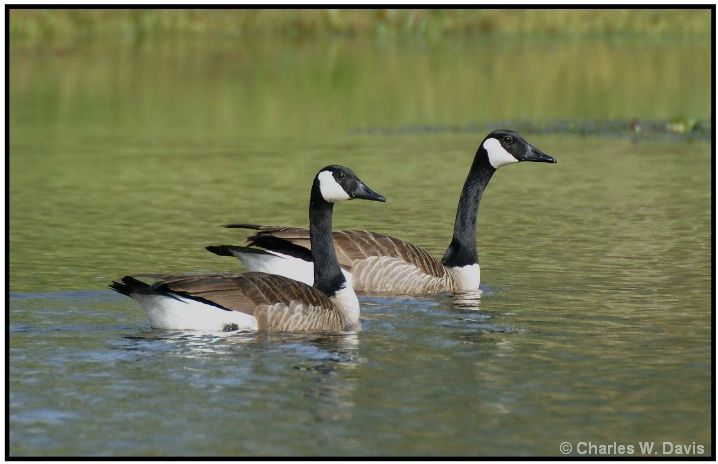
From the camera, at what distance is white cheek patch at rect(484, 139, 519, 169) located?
14.7 m

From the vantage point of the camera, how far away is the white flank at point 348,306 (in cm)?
1203

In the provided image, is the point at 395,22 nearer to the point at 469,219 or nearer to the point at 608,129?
the point at 608,129

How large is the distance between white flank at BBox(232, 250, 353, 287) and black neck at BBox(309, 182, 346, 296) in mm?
1314

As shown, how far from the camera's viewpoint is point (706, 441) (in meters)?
8.55

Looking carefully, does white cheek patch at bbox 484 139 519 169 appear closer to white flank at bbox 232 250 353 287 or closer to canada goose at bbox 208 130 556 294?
canada goose at bbox 208 130 556 294

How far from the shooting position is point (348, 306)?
12164 millimetres

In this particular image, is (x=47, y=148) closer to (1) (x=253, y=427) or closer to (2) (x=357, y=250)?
(2) (x=357, y=250)

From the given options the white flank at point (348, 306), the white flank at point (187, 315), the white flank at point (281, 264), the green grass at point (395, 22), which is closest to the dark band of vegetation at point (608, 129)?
the white flank at point (281, 264)

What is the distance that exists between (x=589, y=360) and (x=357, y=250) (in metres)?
4.27

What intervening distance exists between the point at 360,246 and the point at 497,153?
5.89 ft

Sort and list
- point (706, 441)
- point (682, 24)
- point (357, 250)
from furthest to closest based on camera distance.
Answer: point (682, 24)
point (357, 250)
point (706, 441)

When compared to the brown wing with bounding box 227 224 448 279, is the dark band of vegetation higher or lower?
higher

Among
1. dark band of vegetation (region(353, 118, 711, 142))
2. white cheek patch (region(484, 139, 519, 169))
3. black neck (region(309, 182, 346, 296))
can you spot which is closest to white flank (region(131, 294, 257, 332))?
black neck (region(309, 182, 346, 296))

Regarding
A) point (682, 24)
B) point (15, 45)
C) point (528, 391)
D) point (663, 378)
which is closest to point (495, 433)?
point (528, 391)
